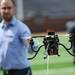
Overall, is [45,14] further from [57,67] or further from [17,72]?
[17,72]

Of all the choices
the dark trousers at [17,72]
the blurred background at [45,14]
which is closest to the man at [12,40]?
the dark trousers at [17,72]

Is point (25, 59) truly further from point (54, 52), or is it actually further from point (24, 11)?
point (24, 11)

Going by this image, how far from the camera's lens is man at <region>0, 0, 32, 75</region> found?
232 inches

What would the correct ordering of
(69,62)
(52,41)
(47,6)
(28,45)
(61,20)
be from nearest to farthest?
(28,45) → (52,41) → (69,62) → (61,20) → (47,6)

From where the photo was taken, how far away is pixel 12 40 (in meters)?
5.93

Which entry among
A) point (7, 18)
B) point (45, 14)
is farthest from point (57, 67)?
point (45, 14)

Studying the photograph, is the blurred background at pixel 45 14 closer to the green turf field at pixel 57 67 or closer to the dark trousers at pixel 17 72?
the green turf field at pixel 57 67

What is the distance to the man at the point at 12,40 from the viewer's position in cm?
590

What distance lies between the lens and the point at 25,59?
6.04 meters

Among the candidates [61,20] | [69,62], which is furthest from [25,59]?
[61,20]

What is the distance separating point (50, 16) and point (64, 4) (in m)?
2.46

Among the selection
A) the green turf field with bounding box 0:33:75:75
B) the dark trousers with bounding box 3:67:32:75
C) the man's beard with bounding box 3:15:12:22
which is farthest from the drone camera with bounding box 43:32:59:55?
the green turf field with bounding box 0:33:75:75

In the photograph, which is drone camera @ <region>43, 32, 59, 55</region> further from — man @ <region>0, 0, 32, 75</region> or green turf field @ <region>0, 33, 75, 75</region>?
green turf field @ <region>0, 33, 75, 75</region>

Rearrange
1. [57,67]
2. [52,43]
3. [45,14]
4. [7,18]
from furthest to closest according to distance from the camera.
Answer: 1. [45,14]
2. [57,67]
3. [52,43]
4. [7,18]
